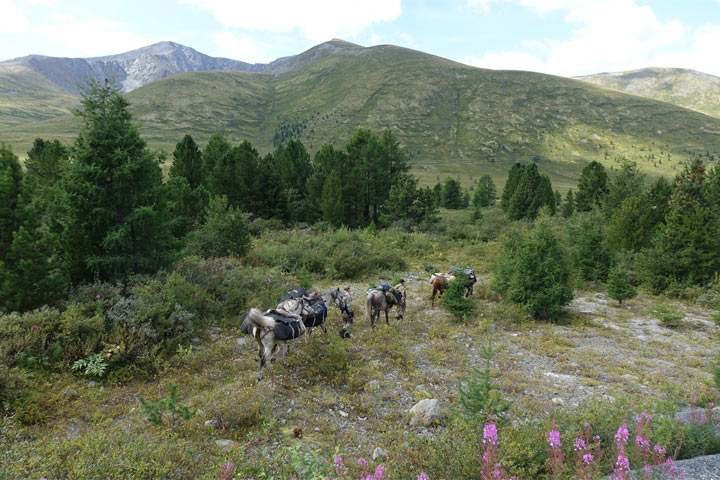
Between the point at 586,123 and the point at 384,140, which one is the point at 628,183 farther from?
the point at 586,123

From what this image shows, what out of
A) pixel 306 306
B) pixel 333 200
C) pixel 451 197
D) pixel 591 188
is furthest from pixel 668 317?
pixel 451 197

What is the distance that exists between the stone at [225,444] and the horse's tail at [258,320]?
203 centimetres

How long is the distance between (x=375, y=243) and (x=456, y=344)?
44.5 ft

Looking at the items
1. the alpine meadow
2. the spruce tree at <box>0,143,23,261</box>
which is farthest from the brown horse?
the spruce tree at <box>0,143,23,261</box>

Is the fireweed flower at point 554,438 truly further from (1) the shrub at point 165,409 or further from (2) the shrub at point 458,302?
(2) the shrub at point 458,302

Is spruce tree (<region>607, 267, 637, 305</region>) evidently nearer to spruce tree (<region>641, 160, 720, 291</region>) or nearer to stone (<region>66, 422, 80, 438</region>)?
spruce tree (<region>641, 160, 720, 291</region>)

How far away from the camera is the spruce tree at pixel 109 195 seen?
9.30 metres

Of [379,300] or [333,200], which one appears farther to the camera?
[333,200]

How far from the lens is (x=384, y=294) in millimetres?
10539

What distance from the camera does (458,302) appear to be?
445 inches

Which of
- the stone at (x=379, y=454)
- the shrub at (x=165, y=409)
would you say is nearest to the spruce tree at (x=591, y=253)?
the stone at (x=379, y=454)

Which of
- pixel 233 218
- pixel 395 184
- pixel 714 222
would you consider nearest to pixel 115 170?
pixel 233 218

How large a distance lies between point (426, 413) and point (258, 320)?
3.50 meters

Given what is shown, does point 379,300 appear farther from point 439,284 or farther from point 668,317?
point 668,317
